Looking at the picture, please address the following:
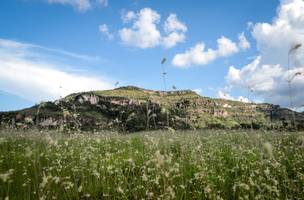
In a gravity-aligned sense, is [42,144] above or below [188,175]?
above

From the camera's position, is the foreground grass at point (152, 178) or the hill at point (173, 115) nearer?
the foreground grass at point (152, 178)

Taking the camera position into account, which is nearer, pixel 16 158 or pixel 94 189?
pixel 94 189

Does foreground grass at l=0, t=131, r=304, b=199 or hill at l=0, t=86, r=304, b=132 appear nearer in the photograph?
foreground grass at l=0, t=131, r=304, b=199

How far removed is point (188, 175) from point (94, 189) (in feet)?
6.28

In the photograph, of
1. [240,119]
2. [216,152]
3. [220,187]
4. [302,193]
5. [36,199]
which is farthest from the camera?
[240,119]

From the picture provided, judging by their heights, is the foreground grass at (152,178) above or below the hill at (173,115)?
below

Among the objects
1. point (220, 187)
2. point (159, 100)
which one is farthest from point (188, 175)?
point (159, 100)

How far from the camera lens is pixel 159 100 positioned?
257 inches

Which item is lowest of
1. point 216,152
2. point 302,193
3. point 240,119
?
point 302,193

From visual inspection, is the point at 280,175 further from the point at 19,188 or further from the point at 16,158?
the point at 16,158

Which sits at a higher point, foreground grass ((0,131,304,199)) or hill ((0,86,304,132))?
hill ((0,86,304,132))

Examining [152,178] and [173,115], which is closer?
[152,178]

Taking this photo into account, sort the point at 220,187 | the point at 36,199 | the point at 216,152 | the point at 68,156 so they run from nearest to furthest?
the point at 36,199 → the point at 220,187 → the point at 68,156 → the point at 216,152

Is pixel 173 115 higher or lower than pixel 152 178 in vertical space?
higher
